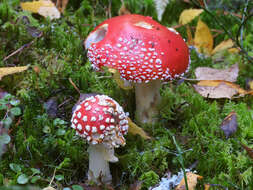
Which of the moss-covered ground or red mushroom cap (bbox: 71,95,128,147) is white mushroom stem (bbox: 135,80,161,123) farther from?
red mushroom cap (bbox: 71,95,128,147)

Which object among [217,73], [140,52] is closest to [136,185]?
[140,52]

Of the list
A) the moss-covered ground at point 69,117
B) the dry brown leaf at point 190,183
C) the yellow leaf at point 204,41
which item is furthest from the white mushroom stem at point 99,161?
the yellow leaf at point 204,41

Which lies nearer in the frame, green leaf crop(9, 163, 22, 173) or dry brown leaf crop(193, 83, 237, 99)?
green leaf crop(9, 163, 22, 173)

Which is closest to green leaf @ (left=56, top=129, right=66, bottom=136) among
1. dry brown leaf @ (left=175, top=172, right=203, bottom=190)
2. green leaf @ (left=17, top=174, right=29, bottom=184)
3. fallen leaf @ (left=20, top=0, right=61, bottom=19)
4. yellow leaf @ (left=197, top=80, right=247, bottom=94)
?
green leaf @ (left=17, top=174, right=29, bottom=184)

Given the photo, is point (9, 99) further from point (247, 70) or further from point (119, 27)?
→ point (247, 70)

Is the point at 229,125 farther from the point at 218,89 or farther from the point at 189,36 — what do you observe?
the point at 189,36

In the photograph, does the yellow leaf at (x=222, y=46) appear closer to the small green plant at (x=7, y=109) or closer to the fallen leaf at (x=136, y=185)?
the fallen leaf at (x=136, y=185)
